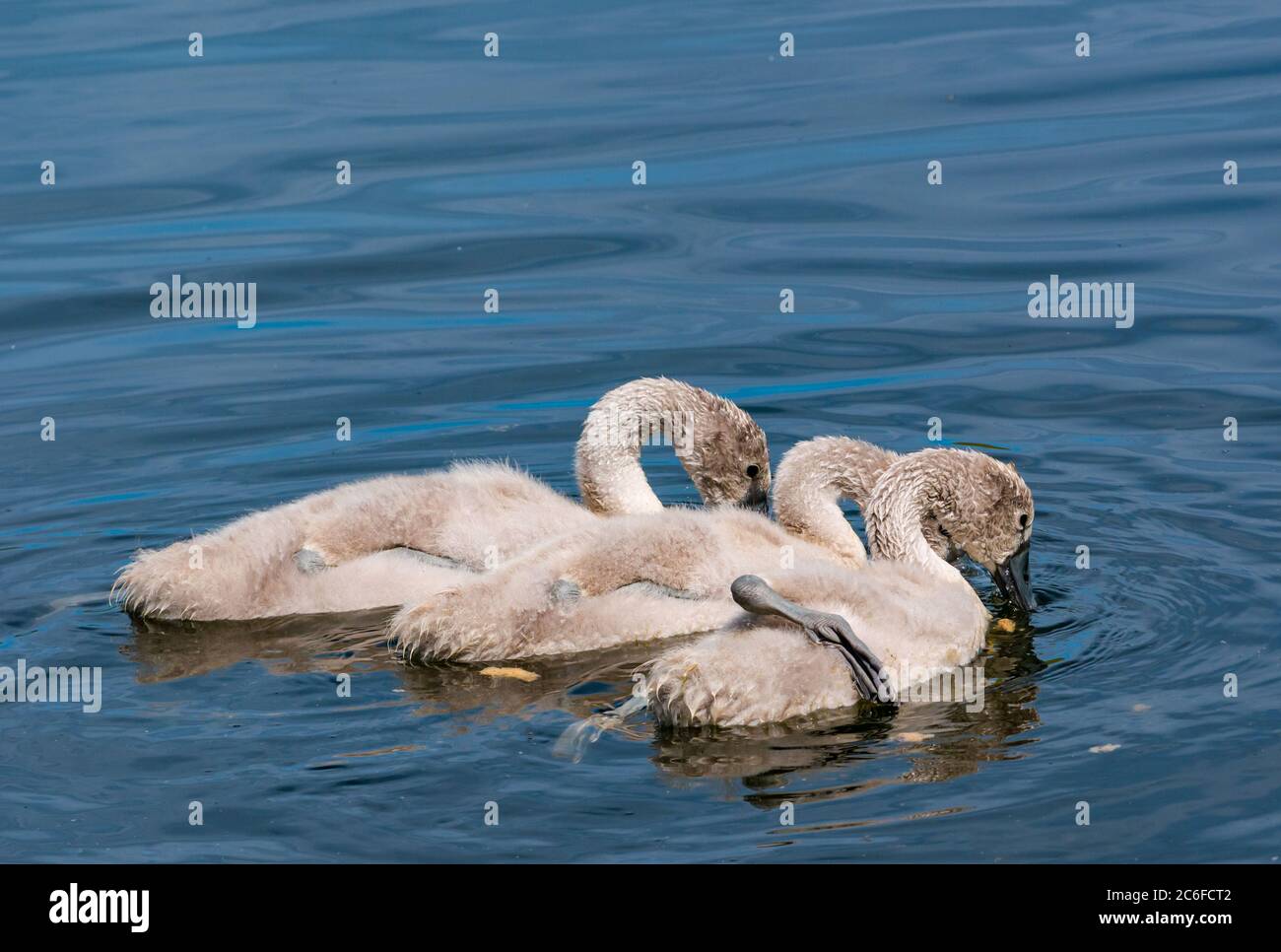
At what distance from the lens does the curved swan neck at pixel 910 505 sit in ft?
29.6

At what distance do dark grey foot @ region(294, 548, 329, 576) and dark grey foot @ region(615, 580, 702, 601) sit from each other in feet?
4.64

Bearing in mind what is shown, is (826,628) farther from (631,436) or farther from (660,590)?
(631,436)

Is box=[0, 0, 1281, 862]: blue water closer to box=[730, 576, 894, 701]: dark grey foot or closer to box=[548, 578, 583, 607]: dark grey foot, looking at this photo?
box=[730, 576, 894, 701]: dark grey foot

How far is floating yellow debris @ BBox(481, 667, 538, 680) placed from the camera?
8047 millimetres

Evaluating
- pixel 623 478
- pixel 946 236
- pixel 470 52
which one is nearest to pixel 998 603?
pixel 623 478

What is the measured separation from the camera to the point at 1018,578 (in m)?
9.23

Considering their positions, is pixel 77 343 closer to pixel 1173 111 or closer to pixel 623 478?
pixel 623 478

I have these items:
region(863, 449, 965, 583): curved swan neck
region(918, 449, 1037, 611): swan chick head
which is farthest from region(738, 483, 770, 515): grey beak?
region(918, 449, 1037, 611): swan chick head

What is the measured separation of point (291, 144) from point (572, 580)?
10.1 metres

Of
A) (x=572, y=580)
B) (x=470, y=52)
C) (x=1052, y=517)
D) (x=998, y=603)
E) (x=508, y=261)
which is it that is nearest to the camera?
(x=572, y=580)

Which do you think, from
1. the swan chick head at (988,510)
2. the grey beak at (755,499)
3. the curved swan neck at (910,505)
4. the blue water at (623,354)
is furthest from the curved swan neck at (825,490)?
the blue water at (623,354)

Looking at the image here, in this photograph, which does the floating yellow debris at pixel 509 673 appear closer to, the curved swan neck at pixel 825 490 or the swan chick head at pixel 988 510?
the curved swan neck at pixel 825 490

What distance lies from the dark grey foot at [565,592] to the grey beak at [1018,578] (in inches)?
87.0

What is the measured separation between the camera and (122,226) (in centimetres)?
1559
